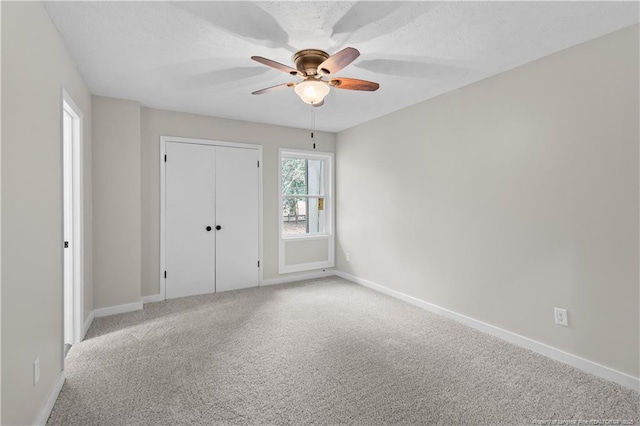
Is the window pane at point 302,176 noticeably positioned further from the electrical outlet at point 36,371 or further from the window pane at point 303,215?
the electrical outlet at point 36,371

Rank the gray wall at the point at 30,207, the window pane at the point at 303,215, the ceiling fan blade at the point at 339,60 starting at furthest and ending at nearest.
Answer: the window pane at the point at 303,215 → the ceiling fan blade at the point at 339,60 → the gray wall at the point at 30,207

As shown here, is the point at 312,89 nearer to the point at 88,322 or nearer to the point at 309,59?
the point at 309,59

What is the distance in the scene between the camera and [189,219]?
4168 mm

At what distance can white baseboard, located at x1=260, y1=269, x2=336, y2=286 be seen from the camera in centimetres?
477

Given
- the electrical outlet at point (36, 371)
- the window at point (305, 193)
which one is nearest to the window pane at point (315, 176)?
the window at point (305, 193)

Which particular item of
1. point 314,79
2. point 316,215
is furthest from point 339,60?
point 316,215

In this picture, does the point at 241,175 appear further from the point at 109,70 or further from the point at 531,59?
the point at 531,59

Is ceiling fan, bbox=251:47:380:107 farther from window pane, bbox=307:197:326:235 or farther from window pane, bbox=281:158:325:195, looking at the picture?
window pane, bbox=307:197:326:235

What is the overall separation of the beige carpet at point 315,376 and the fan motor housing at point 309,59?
2.27 meters

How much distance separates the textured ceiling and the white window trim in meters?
1.74

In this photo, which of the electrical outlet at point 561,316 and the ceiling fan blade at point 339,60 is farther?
the electrical outlet at point 561,316

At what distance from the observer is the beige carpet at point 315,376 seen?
1.88 meters

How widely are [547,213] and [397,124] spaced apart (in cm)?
209

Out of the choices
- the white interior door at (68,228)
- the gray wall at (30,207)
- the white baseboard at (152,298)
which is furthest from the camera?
the white baseboard at (152,298)
